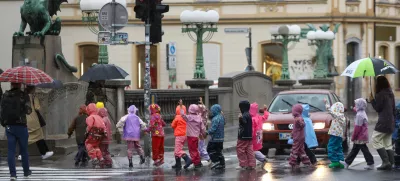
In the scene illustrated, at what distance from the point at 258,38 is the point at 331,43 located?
155 inches

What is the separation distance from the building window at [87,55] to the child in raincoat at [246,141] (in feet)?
106

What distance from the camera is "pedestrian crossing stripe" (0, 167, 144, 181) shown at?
703 inches

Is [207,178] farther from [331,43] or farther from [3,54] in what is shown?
[331,43]

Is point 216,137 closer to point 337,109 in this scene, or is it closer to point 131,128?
point 131,128

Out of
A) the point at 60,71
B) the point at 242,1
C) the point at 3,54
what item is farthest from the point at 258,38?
the point at 60,71

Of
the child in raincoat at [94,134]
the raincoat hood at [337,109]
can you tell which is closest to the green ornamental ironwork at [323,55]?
the raincoat hood at [337,109]

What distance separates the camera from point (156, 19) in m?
21.1

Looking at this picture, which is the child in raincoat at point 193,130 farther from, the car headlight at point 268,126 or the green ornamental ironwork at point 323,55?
the green ornamental ironwork at point 323,55

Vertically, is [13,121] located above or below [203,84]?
below

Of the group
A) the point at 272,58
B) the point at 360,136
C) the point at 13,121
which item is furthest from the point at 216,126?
the point at 272,58

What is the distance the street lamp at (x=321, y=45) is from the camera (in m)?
42.4

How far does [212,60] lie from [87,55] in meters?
6.10

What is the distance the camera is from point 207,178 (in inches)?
692

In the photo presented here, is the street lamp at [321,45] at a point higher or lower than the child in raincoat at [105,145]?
higher
